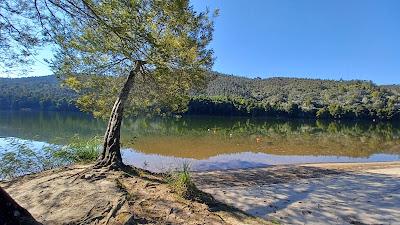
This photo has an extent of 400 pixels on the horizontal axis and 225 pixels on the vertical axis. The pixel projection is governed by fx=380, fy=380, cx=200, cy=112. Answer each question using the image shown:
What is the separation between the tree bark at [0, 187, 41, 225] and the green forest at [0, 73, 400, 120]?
51.8 meters

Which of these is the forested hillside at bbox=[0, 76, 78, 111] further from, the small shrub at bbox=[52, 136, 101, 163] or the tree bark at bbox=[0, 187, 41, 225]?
the tree bark at bbox=[0, 187, 41, 225]

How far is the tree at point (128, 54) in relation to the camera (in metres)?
7.04

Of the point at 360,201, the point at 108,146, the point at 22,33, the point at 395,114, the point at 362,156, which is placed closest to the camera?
the point at 22,33

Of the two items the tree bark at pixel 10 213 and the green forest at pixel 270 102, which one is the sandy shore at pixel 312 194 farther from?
the green forest at pixel 270 102

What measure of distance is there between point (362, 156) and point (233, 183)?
48.4ft

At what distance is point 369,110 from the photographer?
77750mm

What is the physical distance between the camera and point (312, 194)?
10.2 m

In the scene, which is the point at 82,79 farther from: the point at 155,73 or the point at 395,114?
the point at 395,114

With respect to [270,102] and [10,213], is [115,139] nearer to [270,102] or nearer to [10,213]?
[10,213]

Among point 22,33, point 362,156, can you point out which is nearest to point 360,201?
point 22,33

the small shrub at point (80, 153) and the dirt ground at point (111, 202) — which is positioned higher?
the small shrub at point (80, 153)

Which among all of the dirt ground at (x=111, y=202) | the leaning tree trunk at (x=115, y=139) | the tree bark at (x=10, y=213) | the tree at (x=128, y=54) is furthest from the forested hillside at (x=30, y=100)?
the tree bark at (x=10, y=213)

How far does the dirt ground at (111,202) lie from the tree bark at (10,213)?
3.92 feet

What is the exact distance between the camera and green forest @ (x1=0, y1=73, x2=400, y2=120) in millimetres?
76500
